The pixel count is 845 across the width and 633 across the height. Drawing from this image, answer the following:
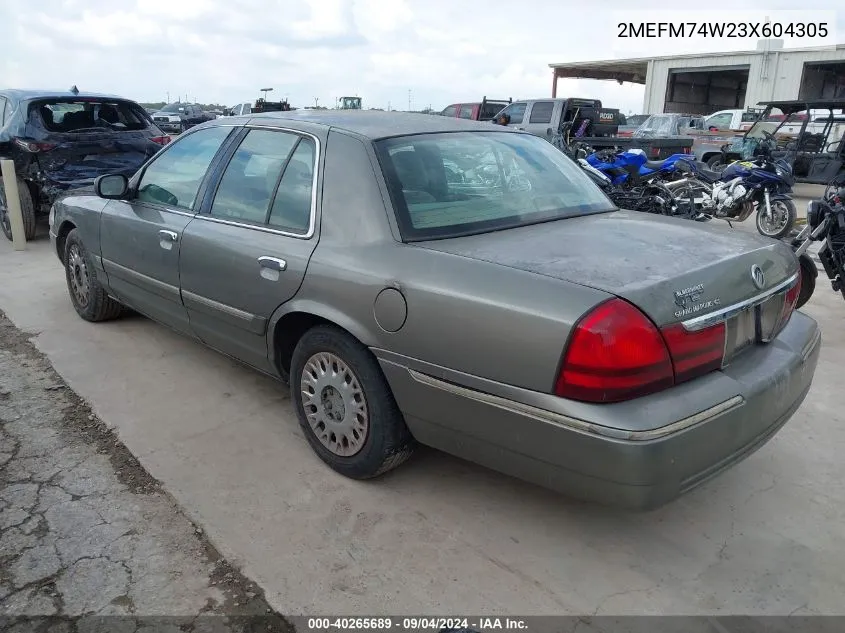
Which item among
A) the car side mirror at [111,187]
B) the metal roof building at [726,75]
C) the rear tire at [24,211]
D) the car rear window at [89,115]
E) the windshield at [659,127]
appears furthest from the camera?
the metal roof building at [726,75]

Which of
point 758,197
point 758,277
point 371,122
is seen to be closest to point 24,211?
point 371,122

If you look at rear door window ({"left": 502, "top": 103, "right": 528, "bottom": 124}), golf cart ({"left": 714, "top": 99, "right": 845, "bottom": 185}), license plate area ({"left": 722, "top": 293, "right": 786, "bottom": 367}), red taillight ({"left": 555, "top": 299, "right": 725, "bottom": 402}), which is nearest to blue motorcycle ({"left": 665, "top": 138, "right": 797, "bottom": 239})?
golf cart ({"left": 714, "top": 99, "right": 845, "bottom": 185})

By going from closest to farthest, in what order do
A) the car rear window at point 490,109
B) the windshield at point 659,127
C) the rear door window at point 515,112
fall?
the rear door window at point 515,112 → the car rear window at point 490,109 → the windshield at point 659,127

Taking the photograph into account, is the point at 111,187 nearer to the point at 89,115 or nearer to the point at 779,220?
the point at 89,115

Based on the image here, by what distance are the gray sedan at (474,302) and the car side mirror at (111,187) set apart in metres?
0.41

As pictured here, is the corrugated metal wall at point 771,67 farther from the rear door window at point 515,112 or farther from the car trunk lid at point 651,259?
the car trunk lid at point 651,259

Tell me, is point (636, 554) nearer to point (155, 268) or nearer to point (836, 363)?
point (836, 363)

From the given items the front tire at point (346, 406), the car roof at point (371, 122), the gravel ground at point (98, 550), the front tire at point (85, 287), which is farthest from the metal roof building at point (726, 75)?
the gravel ground at point (98, 550)

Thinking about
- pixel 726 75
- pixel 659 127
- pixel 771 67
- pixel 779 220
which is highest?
pixel 726 75

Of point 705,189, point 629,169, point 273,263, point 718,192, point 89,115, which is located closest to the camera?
point 273,263

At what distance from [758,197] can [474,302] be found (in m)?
8.05

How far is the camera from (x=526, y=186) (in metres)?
3.18

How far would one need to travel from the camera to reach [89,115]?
796 centimetres

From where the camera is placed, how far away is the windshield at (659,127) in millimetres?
19281
